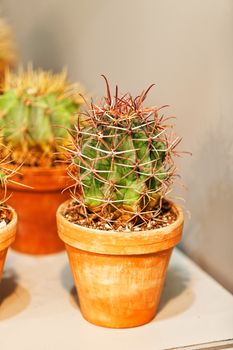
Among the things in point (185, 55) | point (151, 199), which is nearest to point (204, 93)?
point (185, 55)

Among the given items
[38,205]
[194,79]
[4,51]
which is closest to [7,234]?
[38,205]

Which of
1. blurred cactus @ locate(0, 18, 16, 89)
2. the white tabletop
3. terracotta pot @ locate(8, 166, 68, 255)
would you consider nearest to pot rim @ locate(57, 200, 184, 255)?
the white tabletop

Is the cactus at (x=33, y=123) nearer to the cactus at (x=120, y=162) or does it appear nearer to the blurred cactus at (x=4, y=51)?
the cactus at (x=120, y=162)

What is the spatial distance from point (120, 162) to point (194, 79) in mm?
361

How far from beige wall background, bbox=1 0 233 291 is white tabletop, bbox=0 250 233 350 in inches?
3.0

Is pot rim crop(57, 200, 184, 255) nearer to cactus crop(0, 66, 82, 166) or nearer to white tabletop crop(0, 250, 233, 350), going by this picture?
white tabletop crop(0, 250, 233, 350)

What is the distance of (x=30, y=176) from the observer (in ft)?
4.08

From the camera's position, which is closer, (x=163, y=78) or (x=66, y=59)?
(x=163, y=78)

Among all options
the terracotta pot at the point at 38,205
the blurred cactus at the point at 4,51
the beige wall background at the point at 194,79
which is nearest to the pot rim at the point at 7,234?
the terracotta pot at the point at 38,205

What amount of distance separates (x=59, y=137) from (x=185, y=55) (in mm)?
348

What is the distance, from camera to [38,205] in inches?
50.6

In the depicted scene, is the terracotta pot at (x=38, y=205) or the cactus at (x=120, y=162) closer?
the cactus at (x=120, y=162)

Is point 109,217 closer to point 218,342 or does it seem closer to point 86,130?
point 86,130

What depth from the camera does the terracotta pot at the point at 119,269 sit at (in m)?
0.90
